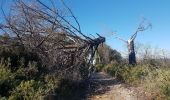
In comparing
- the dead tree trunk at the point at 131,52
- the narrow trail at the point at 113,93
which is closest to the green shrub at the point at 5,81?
the narrow trail at the point at 113,93

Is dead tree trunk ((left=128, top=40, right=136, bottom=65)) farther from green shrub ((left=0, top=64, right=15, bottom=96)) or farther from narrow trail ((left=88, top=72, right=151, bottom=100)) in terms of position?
green shrub ((left=0, top=64, right=15, bottom=96))

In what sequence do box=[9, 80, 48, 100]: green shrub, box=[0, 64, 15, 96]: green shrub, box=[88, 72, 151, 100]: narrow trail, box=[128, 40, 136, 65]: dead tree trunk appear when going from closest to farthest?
box=[9, 80, 48, 100]: green shrub, box=[0, 64, 15, 96]: green shrub, box=[88, 72, 151, 100]: narrow trail, box=[128, 40, 136, 65]: dead tree trunk

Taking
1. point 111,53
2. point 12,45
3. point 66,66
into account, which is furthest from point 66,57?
point 111,53

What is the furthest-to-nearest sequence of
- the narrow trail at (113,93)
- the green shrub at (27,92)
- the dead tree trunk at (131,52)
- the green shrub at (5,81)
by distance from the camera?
the dead tree trunk at (131,52) → the narrow trail at (113,93) → the green shrub at (5,81) → the green shrub at (27,92)

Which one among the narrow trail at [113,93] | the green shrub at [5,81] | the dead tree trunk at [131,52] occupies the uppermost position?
the dead tree trunk at [131,52]

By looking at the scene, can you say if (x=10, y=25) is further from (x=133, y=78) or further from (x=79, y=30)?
(x=133, y=78)

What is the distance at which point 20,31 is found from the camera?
13.7 metres

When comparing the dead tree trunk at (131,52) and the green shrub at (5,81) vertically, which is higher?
the dead tree trunk at (131,52)

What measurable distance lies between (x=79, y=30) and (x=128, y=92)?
12.7 feet

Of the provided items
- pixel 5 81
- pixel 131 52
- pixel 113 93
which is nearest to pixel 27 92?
pixel 5 81

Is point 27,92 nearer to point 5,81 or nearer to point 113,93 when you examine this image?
point 5,81

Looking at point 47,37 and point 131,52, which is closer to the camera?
point 47,37

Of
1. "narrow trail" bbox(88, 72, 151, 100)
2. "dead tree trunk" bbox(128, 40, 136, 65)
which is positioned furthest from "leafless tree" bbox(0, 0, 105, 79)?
"dead tree trunk" bbox(128, 40, 136, 65)

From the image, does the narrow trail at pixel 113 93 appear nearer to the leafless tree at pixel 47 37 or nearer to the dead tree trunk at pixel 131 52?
the leafless tree at pixel 47 37
